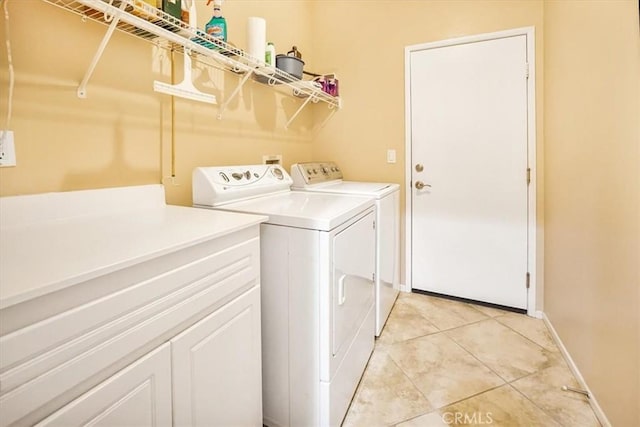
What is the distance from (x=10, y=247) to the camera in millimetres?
788

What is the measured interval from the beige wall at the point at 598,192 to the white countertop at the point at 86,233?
54.3 inches

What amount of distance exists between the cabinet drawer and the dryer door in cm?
49

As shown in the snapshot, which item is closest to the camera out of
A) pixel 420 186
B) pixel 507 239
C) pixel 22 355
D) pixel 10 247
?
pixel 22 355

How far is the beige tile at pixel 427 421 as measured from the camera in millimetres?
1411

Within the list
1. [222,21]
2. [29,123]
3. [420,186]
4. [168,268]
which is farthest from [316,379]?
[420,186]

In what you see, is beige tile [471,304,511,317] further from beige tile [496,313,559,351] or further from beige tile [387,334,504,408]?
beige tile [387,334,504,408]

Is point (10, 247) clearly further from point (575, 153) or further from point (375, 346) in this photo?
point (575, 153)

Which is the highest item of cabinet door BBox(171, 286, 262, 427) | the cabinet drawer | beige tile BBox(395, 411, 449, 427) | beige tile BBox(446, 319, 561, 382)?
the cabinet drawer

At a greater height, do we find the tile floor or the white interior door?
the white interior door

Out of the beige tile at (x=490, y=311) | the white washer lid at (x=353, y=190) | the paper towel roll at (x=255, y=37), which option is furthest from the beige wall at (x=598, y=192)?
the paper towel roll at (x=255, y=37)

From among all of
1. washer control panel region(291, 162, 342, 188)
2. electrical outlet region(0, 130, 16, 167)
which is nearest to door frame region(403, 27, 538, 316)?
washer control panel region(291, 162, 342, 188)

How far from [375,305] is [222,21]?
175 cm

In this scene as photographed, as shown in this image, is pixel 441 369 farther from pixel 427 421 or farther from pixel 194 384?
pixel 194 384

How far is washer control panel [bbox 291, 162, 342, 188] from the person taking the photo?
2.25 m
